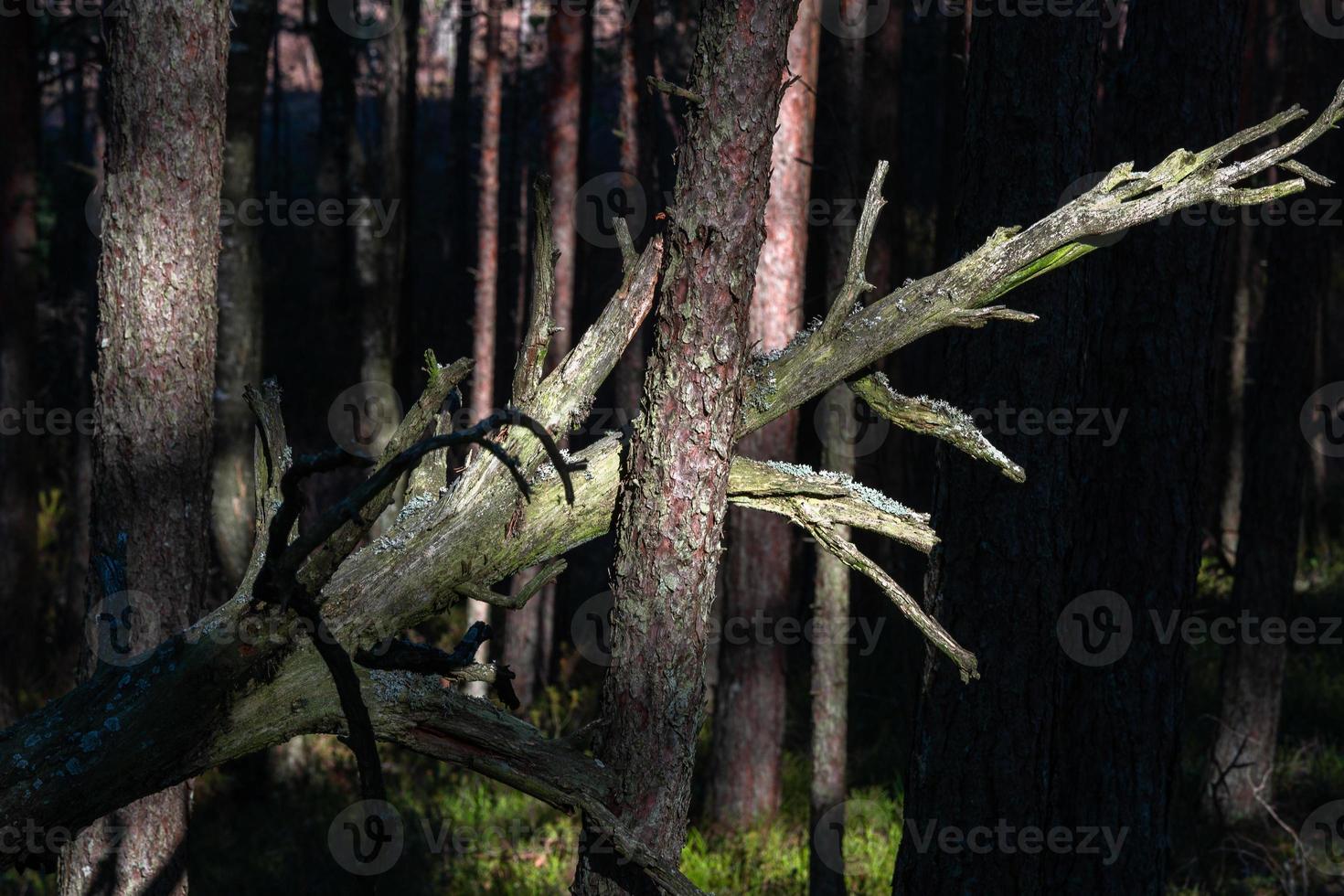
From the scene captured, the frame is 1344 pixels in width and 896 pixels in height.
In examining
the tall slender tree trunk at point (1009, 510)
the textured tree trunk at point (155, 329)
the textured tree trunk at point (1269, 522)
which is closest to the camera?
the tall slender tree trunk at point (1009, 510)

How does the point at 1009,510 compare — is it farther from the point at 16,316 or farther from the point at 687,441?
the point at 16,316

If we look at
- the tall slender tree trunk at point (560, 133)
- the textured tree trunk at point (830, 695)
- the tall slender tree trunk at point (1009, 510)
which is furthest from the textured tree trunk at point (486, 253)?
the tall slender tree trunk at point (1009, 510)

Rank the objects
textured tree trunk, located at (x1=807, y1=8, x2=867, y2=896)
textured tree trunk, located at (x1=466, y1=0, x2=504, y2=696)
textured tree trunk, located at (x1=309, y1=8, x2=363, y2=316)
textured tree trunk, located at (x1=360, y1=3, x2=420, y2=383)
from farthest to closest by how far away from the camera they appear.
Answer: textured tree trunk, located at (x1=309, y1=8, x2=363, y2=316)
textured tree trunk, located at (x1=466, y1=0, x2=504, y2=696)
textured tree trunk, located at (x1=360, y1=3, x2=420, y2=383)
textured tree trunk, located at (x1=807, y1=8, x2=867, y2=896)

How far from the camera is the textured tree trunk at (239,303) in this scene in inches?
319

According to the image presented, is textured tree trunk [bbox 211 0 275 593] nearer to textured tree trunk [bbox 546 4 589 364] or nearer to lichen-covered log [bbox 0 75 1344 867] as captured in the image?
textured tree trunk [bbox 546 4 589 364]

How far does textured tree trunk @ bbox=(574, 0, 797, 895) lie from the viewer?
3.35 m

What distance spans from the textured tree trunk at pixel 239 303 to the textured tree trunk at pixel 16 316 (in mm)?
1807

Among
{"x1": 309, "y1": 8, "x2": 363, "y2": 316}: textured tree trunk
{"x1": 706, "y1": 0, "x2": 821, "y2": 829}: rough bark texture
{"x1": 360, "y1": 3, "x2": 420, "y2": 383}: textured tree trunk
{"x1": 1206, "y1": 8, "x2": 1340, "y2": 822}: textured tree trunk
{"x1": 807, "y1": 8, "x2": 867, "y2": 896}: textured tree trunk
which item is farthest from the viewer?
{"x1": 309, "y1": 8, "x2": 363, "y2": 316}: textured tree trunk

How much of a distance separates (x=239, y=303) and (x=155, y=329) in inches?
152

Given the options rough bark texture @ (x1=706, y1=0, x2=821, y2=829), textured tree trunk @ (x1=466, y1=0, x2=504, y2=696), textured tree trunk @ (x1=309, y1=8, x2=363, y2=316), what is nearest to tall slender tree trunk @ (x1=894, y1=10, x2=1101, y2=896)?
rough bark texture @ (x1=706, y1=0, x2=821, y2=829)

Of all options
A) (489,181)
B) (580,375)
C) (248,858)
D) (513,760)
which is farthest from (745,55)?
(489,181)

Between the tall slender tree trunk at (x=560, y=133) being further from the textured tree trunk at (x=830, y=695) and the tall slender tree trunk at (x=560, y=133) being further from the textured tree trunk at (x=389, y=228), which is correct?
the textured tree trunk at (x=830, y=695)

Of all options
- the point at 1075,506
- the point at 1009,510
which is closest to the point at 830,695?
the point at 1075,506

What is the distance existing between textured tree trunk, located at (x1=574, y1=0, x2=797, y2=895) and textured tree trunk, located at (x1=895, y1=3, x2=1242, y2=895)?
1546mm
